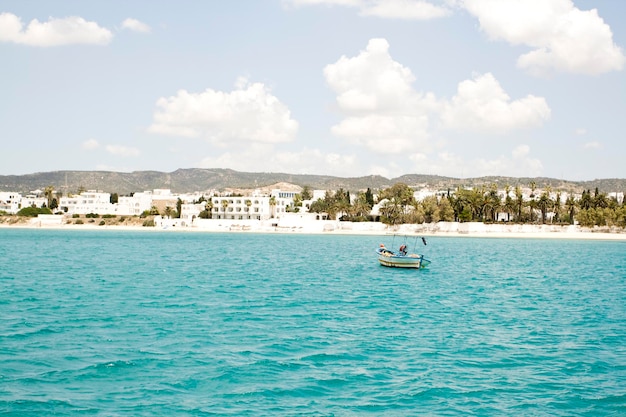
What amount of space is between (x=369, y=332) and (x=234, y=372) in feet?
26.2

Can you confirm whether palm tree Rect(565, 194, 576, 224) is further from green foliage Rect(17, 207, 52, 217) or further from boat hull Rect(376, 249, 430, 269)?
green foliage Rect(17, 207, 52, 217)

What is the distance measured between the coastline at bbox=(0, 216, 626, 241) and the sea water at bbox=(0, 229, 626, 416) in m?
107

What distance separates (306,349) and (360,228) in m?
142

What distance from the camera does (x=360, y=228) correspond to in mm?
163375

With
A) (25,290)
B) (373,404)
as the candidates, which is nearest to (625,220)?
(25,290)

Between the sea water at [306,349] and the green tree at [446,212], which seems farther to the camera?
the green tree at [446,212]

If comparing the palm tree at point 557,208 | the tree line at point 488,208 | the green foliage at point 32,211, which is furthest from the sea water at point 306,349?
the green foliage at point 32,211

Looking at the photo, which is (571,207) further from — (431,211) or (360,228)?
(360,228)

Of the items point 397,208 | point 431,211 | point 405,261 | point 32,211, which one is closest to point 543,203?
point 431,211

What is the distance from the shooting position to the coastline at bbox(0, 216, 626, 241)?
146 metres

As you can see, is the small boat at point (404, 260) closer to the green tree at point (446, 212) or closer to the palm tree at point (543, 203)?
the green tree at point (446, 212)

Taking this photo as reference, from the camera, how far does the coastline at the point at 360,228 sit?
478ft

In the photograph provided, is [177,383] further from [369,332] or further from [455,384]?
[369,332]

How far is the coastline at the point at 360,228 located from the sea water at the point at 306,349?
107 m
